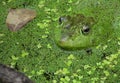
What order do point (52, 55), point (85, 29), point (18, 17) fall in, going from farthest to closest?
1. point (18, 17)
2. point (85, 29)
3. point (52, 55)

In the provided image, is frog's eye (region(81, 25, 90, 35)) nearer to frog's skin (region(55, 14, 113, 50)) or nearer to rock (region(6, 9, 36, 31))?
frog's skin (region(55, 14, 113, 50))

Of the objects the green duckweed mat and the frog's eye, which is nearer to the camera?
the green duckweed mat

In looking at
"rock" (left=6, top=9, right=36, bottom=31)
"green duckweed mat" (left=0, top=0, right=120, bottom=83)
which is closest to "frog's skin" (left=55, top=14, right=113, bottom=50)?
"green duckweed mat" (left=0, top=0, right=120, bottom=83)

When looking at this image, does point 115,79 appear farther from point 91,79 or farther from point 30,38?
point 30,38

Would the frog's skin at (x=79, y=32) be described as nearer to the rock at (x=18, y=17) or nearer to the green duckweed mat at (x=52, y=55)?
the green duckweed mat at (x=52, y=55)

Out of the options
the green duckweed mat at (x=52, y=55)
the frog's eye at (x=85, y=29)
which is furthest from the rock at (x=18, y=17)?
the frog's eye at (x=85, y=29)

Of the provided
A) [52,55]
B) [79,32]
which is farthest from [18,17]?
[79,32]

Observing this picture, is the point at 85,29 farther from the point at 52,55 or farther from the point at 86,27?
the point at 52,55
